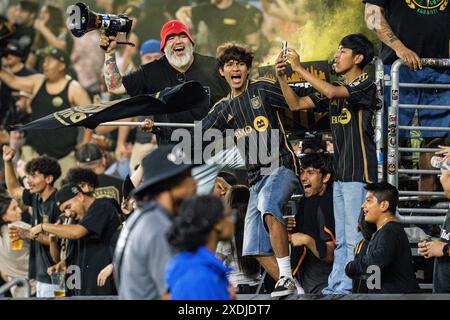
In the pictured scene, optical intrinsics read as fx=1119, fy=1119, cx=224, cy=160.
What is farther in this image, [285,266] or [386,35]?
[386,35]

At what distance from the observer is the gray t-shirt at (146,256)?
19.4 ft

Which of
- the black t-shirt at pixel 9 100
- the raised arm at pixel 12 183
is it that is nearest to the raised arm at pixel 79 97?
the black t-shirt at pixel 9 100

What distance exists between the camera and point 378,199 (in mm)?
9141

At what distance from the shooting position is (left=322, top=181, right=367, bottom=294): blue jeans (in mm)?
9375

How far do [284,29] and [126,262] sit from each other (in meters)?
9.80

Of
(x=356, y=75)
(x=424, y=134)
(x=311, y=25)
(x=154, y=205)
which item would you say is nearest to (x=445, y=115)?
(x=424, y=134)

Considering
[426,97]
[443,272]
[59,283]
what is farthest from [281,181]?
[59,283]

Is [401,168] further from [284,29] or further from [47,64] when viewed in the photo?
[47,64]

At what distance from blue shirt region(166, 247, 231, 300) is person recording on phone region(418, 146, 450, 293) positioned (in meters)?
3.47

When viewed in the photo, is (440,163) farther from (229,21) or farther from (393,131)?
(229,21)

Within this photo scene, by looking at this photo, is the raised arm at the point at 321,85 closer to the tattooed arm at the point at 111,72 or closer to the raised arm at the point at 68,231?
the tattooed arm at the point at 111,72

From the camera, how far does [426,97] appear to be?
33.8 feet

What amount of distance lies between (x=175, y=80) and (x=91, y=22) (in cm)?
129

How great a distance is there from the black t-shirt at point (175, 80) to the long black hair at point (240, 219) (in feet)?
3.31
